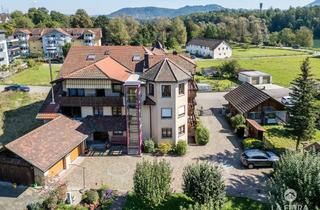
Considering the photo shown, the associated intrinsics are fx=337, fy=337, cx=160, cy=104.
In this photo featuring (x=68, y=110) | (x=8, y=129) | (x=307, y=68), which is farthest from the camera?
(x=8, y=129)

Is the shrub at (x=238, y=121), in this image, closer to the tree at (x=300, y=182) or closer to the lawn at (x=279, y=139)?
the lawn at (x=279, y=139)

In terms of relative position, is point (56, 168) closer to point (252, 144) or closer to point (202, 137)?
point (202, 137)

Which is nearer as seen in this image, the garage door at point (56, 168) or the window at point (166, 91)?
the garage door at point (56, 168)

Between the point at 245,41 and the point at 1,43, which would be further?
the point at 245,41

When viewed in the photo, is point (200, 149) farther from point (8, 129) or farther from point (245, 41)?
point (245, 41)

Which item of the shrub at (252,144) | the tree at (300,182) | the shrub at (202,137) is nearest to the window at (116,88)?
the shrub at (202,137)

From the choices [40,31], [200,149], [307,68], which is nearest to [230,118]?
[200,149]
